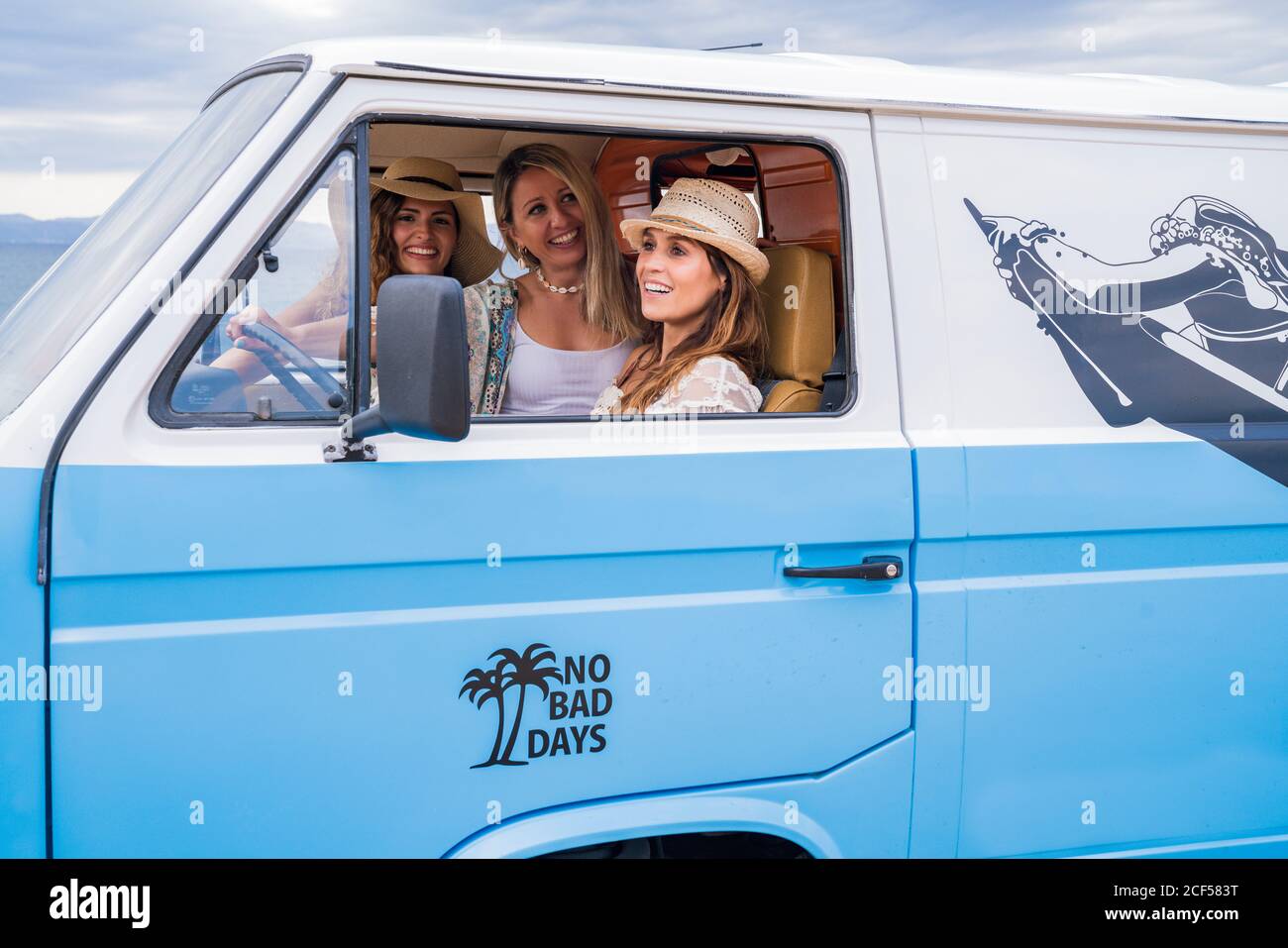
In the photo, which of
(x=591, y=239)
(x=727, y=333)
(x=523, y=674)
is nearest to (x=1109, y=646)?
(x=727, y=333)

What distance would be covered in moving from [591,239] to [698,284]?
17.7 inches

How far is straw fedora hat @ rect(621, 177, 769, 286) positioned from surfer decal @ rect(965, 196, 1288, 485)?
60cm

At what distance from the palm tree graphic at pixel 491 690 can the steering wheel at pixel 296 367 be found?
1.86 feet

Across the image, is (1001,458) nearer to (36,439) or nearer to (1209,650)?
(1209,650)

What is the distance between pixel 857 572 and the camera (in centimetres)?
219

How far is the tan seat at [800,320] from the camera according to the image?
266cm

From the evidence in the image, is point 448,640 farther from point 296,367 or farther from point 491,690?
point 296,367

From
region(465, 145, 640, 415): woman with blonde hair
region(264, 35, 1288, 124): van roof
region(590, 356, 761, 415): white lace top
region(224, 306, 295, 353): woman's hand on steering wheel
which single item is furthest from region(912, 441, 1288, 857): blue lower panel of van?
region(224, 306, 295, 353): woman's hand on steering wheel

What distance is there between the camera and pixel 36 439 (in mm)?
1848

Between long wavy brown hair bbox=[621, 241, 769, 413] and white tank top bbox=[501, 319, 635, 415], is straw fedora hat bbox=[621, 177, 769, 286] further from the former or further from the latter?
white tank top bbox=[501, 319, 635, 415]

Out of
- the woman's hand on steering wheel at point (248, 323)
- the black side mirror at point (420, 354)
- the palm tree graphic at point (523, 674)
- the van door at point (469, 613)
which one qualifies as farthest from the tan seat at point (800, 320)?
the woman's hand on steering wheel at point (248, 323)

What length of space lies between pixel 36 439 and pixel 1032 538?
1.89 metres

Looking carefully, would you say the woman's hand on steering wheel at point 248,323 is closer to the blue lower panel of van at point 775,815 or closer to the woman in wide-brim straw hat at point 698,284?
the woman in wide-brim straw hat at point 698,284

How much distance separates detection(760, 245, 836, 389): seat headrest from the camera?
267 centimetres
